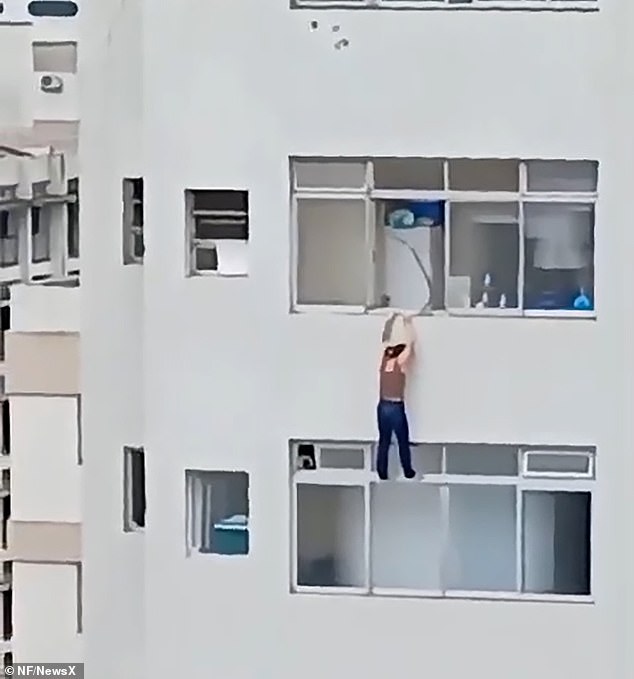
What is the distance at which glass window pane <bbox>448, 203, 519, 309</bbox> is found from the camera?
16.2 ft

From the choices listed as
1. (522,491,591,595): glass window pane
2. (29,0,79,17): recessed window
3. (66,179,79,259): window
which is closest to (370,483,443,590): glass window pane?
(522,491,591,595): glass window pane

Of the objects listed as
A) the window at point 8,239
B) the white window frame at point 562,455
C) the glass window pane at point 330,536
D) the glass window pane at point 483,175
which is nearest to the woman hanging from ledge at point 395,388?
the glass window pane at point 330,536

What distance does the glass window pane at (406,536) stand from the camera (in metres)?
5.00

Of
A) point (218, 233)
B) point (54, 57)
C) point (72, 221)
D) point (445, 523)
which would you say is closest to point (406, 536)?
point (445, 523)

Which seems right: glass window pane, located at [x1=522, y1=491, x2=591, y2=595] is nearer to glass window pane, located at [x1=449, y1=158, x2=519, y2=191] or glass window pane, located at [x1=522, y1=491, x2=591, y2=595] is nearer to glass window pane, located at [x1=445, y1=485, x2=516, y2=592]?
glass window pane, located at [x1=445, y1=485, x2=516, y2=592]

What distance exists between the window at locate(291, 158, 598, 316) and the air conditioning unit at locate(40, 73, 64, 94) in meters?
1.76

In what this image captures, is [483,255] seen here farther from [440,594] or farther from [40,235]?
[40,235]

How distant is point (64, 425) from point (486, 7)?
102 inches

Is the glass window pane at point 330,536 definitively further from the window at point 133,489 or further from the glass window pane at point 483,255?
the glass window pane at point 483,255

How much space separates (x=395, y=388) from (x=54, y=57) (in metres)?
2.49

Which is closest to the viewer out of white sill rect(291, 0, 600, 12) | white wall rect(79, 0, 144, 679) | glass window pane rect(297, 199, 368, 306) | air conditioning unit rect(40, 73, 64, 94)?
white sill rect(291, 0, 600, 12)

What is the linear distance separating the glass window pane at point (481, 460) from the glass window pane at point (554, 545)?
0.12m

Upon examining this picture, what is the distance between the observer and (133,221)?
5234 mm

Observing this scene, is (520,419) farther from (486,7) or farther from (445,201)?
(486,7)
